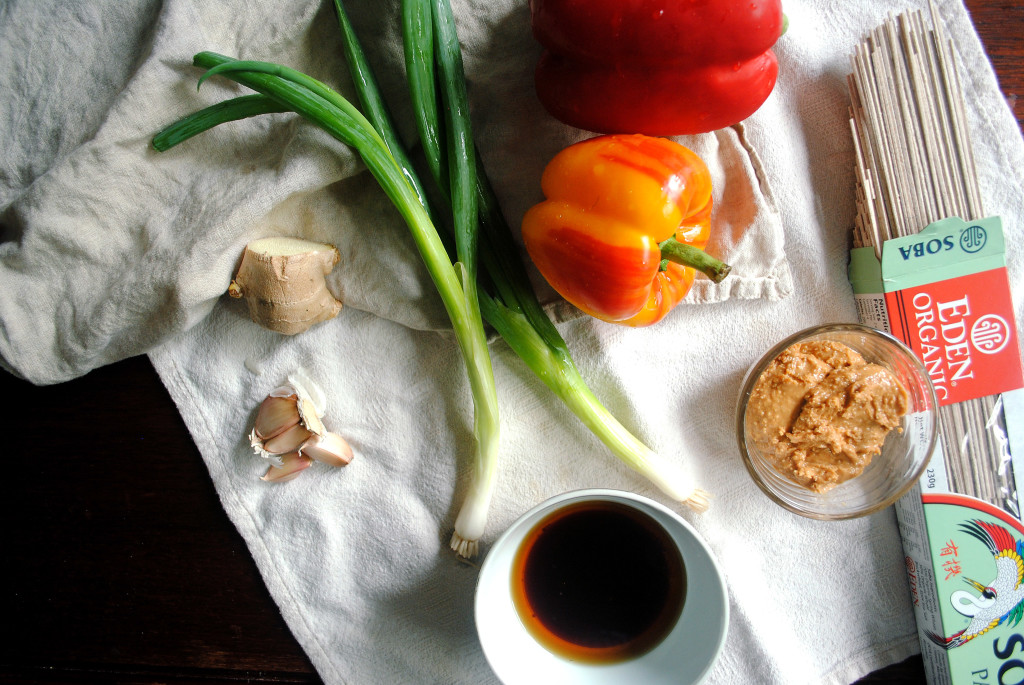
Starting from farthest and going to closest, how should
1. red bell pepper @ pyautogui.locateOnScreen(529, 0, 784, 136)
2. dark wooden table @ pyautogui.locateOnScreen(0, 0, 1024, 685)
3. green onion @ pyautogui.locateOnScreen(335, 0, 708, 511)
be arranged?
dark wooden table @ pyautogui.locateOnScreen(0, 0, 1024, 685) → green onion @ pyautogui.locateOnScreen(335, 0, 708, 511) → red bell pepper @ pyautogui.locateOnScreen(529, 0, 784, 136)

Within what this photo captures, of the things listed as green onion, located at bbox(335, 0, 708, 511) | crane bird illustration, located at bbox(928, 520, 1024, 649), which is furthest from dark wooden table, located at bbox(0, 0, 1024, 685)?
crane bird illustration, located at bbox(928, 520, 1024, 649)

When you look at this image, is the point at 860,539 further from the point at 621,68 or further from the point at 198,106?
the point at 198,106

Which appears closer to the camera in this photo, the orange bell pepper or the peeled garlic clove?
the orange bell pepper

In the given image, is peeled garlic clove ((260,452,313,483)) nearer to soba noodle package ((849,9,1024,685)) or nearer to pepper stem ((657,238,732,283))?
pepper stem ((657,238,732,283))

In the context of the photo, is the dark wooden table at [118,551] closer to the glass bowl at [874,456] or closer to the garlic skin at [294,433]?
the garlic skin at [294,433]

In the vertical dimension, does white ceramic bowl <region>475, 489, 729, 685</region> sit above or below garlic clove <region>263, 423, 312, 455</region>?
below

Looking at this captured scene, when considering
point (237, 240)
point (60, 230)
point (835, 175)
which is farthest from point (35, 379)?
point (835, 175)
